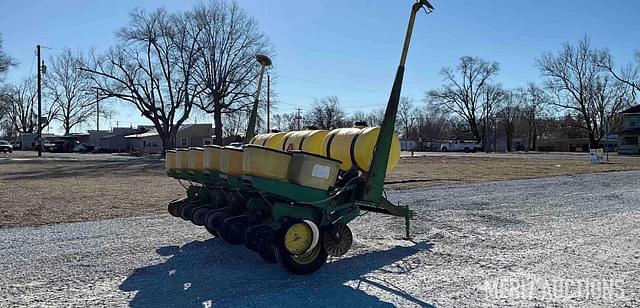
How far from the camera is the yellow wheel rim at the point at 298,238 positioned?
4.98 meters

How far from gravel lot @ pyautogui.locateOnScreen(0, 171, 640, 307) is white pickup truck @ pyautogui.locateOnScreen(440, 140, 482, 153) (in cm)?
7186

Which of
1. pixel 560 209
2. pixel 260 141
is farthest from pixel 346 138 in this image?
pixel 560 209

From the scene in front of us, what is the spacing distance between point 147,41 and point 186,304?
44787mm

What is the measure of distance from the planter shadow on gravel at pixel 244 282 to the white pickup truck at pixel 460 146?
7562 centimetres

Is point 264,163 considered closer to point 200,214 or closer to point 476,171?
point 200,214

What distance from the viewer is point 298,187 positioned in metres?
5.11

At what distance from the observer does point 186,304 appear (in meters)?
4.36

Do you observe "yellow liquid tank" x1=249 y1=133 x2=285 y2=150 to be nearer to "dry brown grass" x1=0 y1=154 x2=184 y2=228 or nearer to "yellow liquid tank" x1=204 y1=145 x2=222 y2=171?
"yellow liquid tank" x1=204 y1=145 x2=222 y2=171

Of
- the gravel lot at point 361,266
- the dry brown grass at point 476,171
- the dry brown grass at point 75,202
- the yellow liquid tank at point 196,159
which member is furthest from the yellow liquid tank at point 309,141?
the dry brown grass at point 476,171

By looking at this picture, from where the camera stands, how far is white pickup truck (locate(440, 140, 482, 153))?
79062 millimetres

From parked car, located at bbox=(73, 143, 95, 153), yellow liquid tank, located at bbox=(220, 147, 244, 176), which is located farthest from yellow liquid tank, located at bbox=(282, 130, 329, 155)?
parked car, located at bbox=(73, 143, 95, 153)

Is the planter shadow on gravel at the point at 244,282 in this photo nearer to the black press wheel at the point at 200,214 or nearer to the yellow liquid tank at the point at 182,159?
the black press wheel at the point at 200,214

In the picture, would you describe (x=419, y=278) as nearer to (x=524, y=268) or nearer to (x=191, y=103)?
(x=524, y=268)

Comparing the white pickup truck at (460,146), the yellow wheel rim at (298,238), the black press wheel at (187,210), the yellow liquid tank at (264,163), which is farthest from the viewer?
the white pickup truck at (460,146)
